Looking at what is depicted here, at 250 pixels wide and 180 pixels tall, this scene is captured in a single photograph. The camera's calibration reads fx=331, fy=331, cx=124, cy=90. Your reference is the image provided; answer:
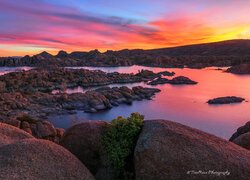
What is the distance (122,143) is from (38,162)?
3.12m

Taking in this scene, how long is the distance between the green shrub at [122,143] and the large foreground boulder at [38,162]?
116 cm

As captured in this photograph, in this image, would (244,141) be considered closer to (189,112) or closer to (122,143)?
(122,143)

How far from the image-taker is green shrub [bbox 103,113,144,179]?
12.3 meters

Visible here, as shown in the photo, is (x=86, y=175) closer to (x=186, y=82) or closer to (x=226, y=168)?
(x=226, y=168)

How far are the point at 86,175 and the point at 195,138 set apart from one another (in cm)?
A: 413

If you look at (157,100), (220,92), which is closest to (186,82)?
(220,92)

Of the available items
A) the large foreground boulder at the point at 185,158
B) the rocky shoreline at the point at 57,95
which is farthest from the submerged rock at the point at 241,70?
the large foreground boulder at the point at 185,158

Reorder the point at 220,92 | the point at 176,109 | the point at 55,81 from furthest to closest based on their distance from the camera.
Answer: the point at 55,81, the point at 220,92, the point at 176,109

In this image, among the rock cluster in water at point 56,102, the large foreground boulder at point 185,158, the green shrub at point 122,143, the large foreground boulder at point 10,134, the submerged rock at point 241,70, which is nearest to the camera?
the large foreground boulder at point 185,158

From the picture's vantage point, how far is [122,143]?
1249cm

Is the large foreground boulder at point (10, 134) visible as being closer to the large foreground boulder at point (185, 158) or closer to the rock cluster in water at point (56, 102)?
the large foreground boulder at point (185, 158)

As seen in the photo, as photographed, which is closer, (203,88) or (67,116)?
(67,116)

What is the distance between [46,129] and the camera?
2995 cm

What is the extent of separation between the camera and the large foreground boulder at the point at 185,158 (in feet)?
34.9
